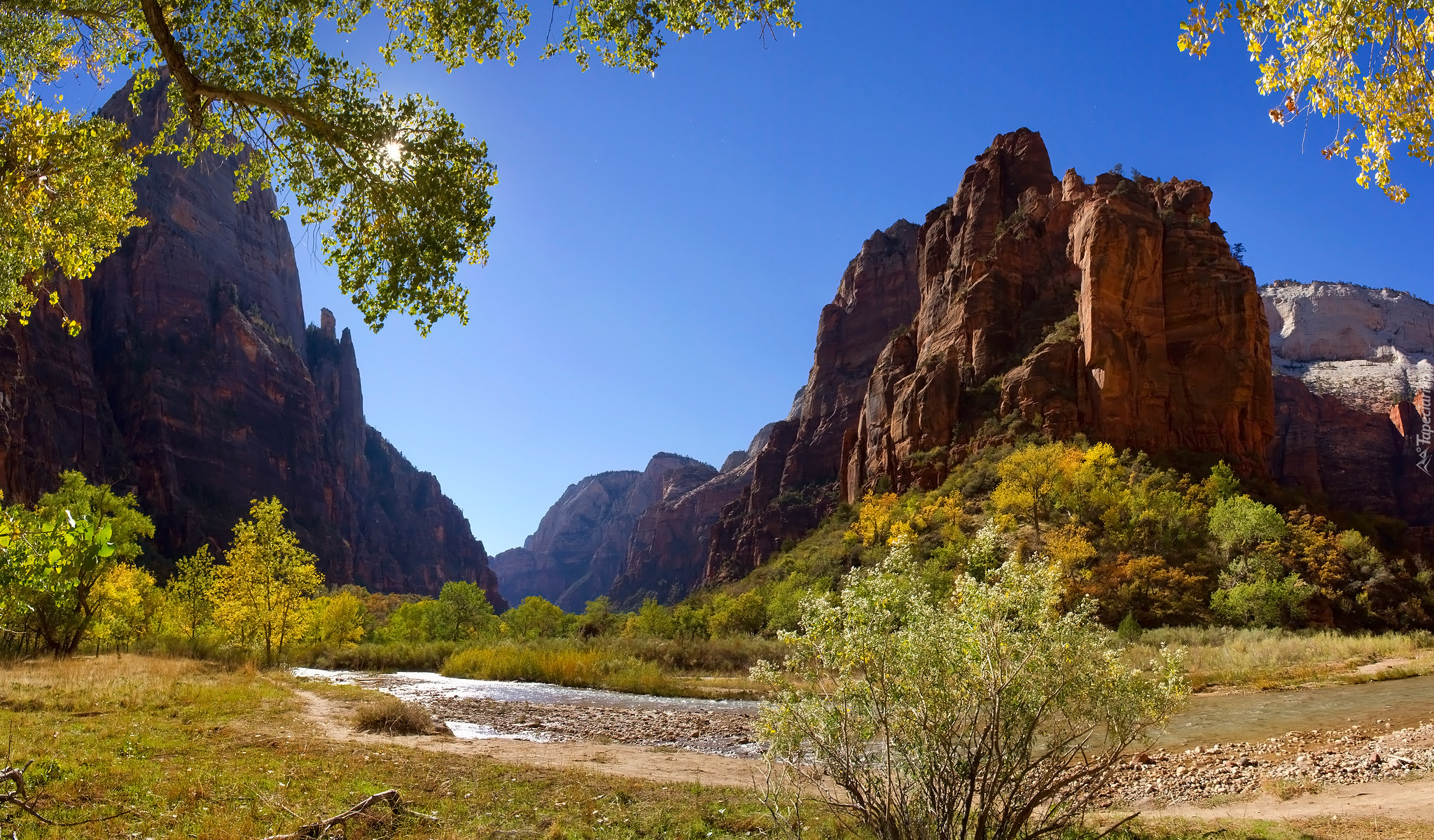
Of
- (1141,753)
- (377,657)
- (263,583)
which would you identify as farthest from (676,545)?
(1141,753)

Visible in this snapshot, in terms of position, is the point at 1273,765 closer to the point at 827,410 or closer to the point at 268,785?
the point at 268,785

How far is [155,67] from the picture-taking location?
317 inches

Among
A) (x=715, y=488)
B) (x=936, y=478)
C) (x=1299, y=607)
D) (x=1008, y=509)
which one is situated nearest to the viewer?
(x=1299, y=607)

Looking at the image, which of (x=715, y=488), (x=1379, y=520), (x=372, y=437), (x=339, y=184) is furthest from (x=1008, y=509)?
(x=372, y=437)

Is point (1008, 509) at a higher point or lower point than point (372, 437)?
lower

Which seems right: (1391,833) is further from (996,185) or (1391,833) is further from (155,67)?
(996,185)

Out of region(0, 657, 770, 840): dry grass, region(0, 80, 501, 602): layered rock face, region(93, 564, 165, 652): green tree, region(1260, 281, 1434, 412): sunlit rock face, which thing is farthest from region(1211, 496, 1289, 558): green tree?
region(0, 80, 501, 602): layered rock face

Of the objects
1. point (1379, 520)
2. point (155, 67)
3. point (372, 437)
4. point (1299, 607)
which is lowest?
point (1299, 607)

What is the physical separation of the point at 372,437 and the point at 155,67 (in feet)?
656

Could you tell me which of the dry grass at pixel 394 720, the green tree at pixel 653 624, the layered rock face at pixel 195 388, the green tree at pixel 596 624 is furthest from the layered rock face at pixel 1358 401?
the layered rock face at pixel 195 388

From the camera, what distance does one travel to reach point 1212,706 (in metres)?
19.2

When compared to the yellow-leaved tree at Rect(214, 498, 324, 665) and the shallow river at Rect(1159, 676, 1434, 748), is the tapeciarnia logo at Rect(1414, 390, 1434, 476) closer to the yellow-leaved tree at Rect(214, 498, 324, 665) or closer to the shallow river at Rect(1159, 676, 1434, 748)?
the shallow river at Rect(1159, 676, 1434, 748)

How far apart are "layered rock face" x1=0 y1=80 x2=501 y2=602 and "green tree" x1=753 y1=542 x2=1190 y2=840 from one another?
8414 cm

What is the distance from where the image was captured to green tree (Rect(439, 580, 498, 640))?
2181 inches
